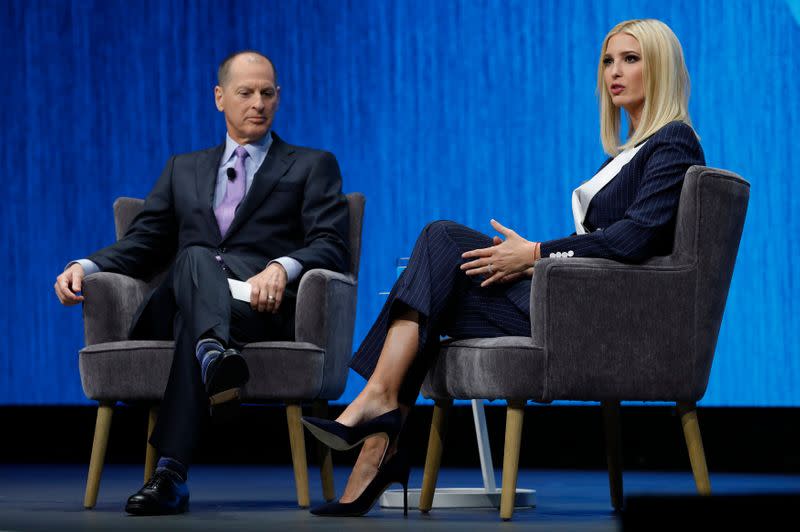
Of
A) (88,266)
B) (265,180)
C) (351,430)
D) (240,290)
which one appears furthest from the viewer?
(265,180)

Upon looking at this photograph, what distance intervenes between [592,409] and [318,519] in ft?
7.61

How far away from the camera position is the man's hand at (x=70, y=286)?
10.7 feet

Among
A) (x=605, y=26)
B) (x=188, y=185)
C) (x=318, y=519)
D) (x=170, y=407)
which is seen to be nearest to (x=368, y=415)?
(x=318, y=519)

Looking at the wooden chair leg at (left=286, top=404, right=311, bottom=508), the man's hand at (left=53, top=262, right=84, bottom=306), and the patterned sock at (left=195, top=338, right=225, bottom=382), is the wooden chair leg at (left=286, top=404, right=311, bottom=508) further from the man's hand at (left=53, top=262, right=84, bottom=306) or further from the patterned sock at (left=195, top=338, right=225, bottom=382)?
the man's hand at (left=53, top=262, right=84, bottom=306)

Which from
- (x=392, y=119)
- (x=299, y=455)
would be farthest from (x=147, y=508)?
(x=392, y=119)

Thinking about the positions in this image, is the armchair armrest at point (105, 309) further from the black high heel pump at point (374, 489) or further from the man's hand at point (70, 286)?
the black high heel pump at point (374, 489)

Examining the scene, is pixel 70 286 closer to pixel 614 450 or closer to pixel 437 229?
pixel 437 229

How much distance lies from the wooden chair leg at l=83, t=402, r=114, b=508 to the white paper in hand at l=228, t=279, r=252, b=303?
0.43 metres

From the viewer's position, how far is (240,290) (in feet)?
10.6

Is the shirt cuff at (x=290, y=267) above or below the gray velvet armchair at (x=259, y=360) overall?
above

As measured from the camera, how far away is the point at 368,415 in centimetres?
274

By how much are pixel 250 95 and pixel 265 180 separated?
0.26 metres

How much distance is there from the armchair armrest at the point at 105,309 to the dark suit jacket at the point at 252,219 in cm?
13

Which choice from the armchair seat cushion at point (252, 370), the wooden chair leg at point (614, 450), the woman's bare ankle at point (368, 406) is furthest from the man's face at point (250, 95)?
the wooden chair leg at point (614, 450)
